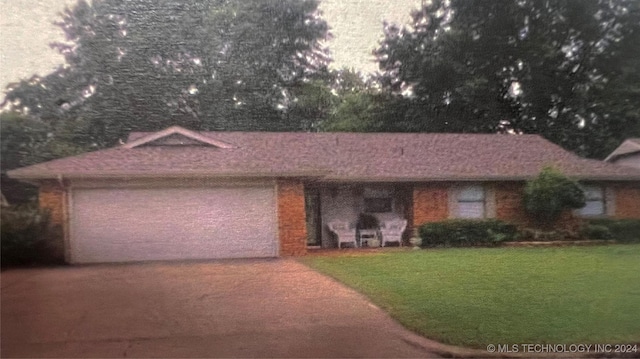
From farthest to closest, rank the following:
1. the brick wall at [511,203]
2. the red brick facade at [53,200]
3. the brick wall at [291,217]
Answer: the brick wall at [511,203]
the brick wall at [291,217]
the red brick facade at [53,200]

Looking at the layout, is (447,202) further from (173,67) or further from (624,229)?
(173,67)

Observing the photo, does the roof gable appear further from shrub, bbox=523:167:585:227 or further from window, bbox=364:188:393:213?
shrub, bbox=523:167:585:227

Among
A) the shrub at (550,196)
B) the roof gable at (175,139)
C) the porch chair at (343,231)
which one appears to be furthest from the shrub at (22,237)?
the shrub at (550,196)

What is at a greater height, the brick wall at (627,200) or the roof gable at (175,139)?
the roof gable at (175,139)

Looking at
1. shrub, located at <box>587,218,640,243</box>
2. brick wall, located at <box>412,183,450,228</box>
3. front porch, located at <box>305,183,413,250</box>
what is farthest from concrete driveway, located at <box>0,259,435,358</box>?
shrub, located at <box>587,218,640,243</box>

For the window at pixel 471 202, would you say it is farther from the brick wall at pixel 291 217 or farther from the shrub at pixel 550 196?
the brick wall at pixel 291 217

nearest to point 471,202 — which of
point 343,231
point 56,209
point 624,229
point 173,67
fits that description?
point 343,231
